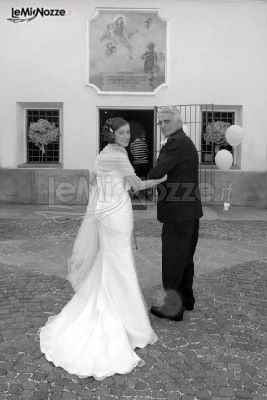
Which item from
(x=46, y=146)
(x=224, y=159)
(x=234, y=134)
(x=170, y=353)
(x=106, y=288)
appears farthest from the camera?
(x=46, y=146)

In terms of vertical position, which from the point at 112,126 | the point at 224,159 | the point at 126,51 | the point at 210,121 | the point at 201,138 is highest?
the point at 126,51

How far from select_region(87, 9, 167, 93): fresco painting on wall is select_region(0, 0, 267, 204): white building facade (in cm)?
15

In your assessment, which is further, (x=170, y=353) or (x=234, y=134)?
(x=234, y=134)

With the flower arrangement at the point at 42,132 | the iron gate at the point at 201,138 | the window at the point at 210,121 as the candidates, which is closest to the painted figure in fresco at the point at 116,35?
the iron gate at the point at 201,138

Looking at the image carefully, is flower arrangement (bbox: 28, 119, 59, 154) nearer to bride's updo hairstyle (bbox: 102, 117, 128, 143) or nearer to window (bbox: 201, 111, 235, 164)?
window (bbox: 201, 111, 235, 164)

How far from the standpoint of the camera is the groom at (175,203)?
452 centimetres

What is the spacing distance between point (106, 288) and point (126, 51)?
997 cm

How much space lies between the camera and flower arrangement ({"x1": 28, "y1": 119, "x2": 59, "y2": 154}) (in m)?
13.0

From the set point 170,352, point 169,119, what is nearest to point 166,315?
point 170,352

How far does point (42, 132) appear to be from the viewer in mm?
13062

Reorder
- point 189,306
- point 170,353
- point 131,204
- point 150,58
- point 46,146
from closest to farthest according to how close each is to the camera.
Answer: point 170,353, point 131,204, point 189,306, point 150,58, point 46,146

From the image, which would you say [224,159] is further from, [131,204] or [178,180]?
[131,204]

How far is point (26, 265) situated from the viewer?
681 centimetres

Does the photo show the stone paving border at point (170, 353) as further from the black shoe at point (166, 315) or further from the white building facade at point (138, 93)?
the white building facade at point (138, 93)
